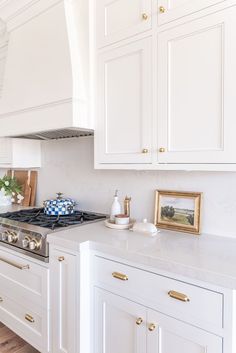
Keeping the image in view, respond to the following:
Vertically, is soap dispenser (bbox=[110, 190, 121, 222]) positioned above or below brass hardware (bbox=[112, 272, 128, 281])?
above

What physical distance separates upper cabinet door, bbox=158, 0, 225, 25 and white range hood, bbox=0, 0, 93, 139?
53 cm

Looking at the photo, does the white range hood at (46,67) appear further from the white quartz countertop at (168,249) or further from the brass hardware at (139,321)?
the brass hardware at (139,321)

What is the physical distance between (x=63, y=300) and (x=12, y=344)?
0.86m

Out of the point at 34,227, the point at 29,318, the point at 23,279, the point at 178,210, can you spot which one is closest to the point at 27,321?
the point at 29,318

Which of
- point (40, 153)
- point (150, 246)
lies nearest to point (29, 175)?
point (40, 153)

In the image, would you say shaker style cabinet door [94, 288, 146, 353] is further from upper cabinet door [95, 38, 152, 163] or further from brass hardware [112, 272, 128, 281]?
upper cabinet door [95, 38, 152, 163]

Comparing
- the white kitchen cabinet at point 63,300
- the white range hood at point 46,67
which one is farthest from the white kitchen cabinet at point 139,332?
the white range hood at point 46,67

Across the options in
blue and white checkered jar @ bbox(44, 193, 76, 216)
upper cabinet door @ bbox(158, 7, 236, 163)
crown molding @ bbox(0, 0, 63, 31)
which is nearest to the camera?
upper cabinet door @ bbox(158, 7, 236, 163)

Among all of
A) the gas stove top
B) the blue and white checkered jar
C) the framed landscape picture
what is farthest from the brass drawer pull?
the blue and white checkered jar

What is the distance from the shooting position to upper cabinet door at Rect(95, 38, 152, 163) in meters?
1.44

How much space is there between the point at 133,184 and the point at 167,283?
864 mm

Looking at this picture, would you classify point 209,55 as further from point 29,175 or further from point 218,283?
point 29,175

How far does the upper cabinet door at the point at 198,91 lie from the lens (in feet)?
3.79

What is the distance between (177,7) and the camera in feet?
4.23
